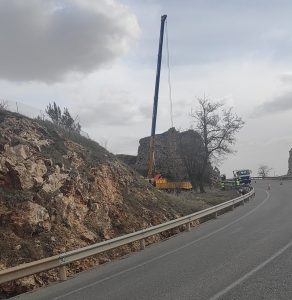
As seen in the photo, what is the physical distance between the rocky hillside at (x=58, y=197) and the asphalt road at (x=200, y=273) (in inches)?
84.3

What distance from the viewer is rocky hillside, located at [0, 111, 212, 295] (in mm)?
15344

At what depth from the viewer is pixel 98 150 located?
25812 mm

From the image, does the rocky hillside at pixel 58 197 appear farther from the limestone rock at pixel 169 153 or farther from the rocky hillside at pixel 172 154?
the limestone rock at pixel 169 153

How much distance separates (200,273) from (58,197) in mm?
8518

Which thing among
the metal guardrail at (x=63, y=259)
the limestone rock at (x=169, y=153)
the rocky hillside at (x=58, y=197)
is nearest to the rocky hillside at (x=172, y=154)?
the limestone rock at (x=169, y=153)

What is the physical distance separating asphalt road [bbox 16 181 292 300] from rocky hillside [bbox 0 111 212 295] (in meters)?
2.14

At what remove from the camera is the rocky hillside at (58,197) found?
50.3ft

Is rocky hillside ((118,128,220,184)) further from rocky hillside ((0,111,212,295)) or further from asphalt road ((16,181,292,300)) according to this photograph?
asphalt road ((16,181,292,300))

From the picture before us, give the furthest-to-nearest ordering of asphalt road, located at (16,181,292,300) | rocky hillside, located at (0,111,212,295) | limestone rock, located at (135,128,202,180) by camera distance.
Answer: limestone rock, located at (135,128,202,180) → rocky hillside, located at (0,111,212,295) → asphalt road, located at (16,181,292,300)

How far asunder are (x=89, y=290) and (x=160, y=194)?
54.2 ft

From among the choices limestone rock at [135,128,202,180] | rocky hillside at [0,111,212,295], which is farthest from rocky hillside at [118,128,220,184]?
rocky hillside at [0,111,212,295]

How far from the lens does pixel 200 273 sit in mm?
10602

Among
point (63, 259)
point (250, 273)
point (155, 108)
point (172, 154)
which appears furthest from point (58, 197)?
point (172, 154)

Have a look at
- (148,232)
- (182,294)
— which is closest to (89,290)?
A: (182,294)
